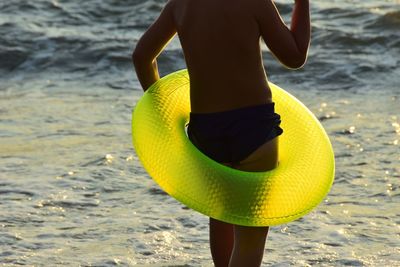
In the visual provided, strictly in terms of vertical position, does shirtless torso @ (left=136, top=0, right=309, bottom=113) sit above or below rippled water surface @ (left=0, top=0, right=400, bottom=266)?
above

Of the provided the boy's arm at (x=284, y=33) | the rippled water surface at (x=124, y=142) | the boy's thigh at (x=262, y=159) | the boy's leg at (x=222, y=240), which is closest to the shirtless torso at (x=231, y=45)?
the boy's arm at (x=284, y=33)

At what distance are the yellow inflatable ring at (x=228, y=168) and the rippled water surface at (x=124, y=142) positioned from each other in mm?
1181

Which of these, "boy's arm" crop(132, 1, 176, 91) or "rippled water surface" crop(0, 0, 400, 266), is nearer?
"boy's arm" crop(132, 1, 176, 91)

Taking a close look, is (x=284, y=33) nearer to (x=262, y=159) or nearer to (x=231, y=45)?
(x=231, y=45)

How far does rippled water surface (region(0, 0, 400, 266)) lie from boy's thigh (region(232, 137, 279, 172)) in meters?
1.49

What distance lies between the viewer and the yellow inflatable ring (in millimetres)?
3947

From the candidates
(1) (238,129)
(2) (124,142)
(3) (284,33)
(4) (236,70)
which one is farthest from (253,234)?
(2) (124,142)

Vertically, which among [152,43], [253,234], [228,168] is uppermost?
[152,43]

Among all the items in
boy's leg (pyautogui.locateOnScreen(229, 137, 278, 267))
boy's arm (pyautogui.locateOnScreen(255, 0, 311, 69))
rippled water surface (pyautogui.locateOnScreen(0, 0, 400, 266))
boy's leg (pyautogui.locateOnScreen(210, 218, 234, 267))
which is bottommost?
rippled water surface (pyautogui.locateOnScreen(0, 0, 400, 266))

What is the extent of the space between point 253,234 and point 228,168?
0.94 ft

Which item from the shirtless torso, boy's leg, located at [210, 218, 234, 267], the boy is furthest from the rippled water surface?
the shirtless torso

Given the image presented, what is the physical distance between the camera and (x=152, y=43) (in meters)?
4.09

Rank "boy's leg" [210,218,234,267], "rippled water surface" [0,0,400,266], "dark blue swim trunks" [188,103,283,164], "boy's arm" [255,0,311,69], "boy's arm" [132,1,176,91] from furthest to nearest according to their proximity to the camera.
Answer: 1. "rippled water surface" [0,0,400,266]
2. "boy's leg" [210,218,234,267]
3. "boy's arm" [132,1,176,91]
4. "dark blue swim trunks" [188,103,283,164]
5. "boy's arm" [255,0,311,69]

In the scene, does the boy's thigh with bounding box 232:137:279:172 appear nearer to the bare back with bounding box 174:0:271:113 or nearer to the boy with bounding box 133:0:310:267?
the boy with bounding box 133:0:310:267
